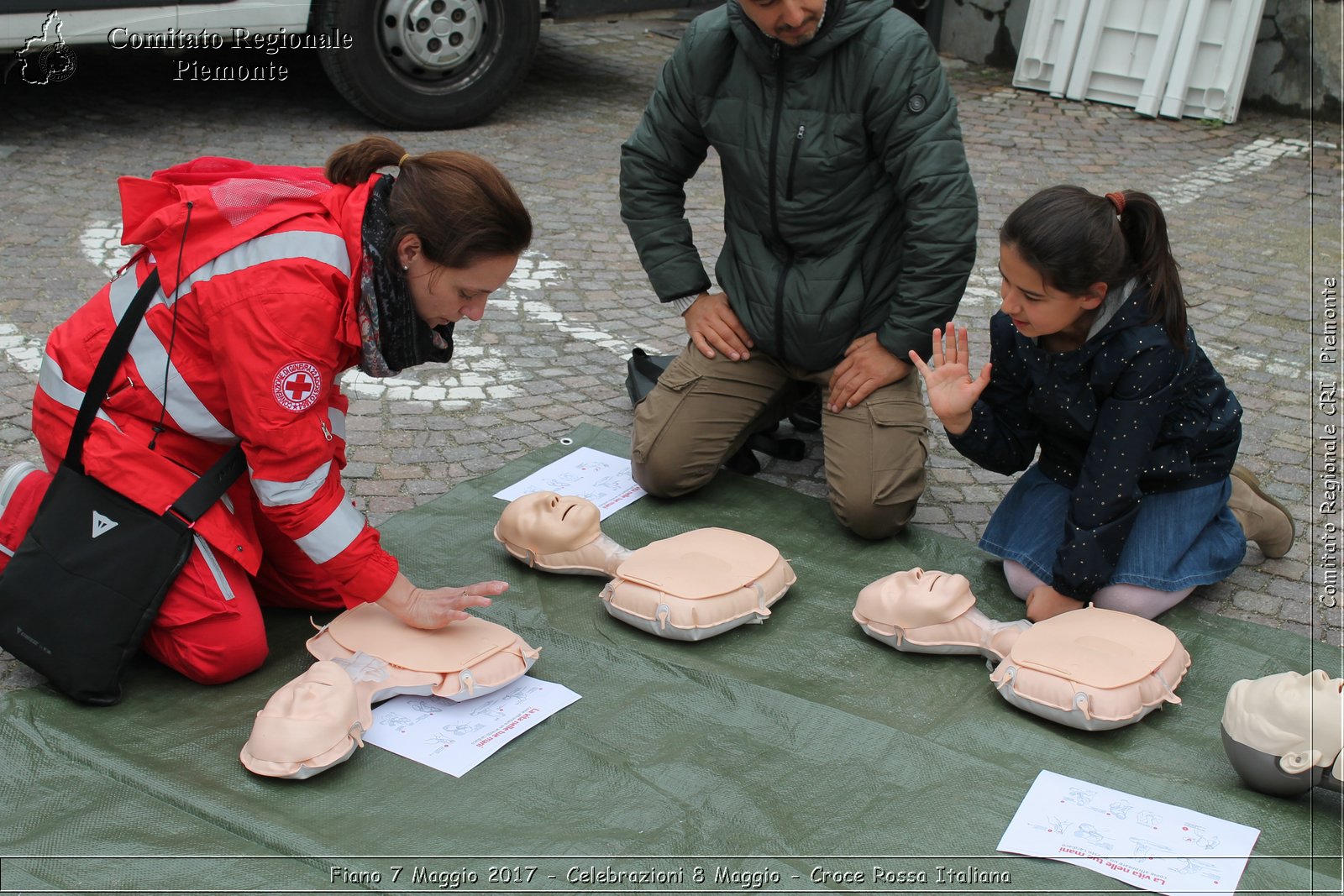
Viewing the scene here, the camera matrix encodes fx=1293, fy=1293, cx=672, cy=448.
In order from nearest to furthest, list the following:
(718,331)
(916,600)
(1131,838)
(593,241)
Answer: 1. (1131,838)
2. (916,600)
3. (718,331)
4. (593,241)

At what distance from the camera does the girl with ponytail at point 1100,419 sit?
8.45 feet

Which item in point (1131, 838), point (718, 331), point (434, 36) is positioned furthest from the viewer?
point (434, 36)

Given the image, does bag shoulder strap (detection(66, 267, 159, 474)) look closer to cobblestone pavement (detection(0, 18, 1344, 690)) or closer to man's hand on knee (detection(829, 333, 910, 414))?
cobblestone pavement (detection(0, 18, 1344, 690))

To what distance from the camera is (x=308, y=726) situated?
7.30 feet

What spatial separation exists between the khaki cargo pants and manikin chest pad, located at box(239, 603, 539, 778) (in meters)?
0.88

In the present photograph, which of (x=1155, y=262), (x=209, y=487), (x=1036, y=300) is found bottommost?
(x=209, y=487)

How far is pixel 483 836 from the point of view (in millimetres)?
2137

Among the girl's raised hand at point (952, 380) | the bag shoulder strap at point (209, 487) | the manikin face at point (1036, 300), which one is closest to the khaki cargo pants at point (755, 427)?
the girl's raised hand at point (952, 380)

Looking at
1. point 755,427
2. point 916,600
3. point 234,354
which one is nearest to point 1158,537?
point 916,600

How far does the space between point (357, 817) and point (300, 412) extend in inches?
27.7

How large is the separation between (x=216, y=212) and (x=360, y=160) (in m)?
0.27

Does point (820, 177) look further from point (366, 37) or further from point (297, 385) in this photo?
point (366, 37)

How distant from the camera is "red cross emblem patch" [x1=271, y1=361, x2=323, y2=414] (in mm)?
2244

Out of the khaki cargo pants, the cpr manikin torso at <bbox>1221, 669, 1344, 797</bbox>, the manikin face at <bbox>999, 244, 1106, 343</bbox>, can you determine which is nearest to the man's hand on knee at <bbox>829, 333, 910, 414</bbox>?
the khaki cargo pants
